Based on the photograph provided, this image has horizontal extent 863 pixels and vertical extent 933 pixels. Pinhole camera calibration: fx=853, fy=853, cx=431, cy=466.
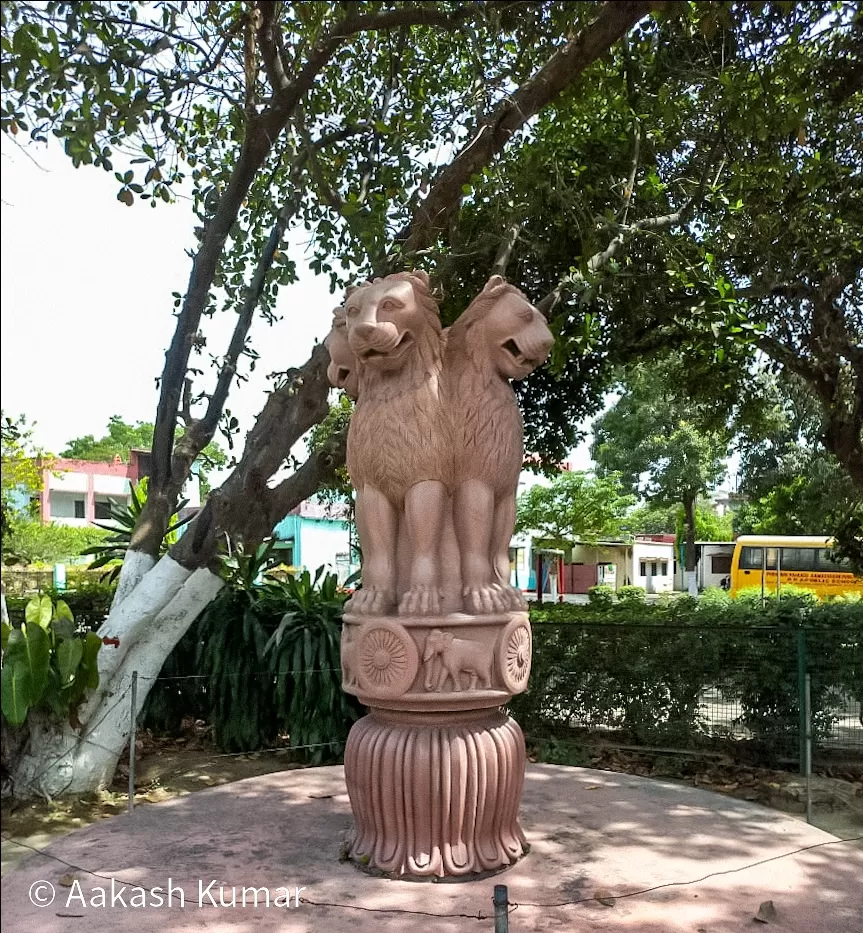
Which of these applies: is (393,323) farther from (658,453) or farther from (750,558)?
(750,558)

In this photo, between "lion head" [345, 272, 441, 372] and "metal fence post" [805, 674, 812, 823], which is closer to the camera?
"lion head" [345, 272, 441, 372]

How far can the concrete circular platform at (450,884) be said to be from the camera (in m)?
3.38

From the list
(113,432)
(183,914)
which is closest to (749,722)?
(183,914)

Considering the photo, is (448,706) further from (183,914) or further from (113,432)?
(113,432)

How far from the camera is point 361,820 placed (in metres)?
4.16

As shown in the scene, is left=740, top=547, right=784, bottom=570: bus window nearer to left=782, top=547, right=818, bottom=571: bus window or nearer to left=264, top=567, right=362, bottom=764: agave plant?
left=782, top=547, right=818, bottom=571: bus window

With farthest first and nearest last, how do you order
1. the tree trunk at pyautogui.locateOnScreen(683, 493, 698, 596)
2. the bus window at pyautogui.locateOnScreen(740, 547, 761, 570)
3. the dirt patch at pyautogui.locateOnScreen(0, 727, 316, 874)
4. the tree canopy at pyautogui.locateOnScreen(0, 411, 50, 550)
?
the tree trunk at pyautogui.locateOnScreen(683, 493, 698, 596) → the bus window at pyautogui.locateOnScreen(740, 547, 761, 570) → the dirt patch at pyautogui.locateOnScreen(0, 727, 316, 874) → the tree canopy at pyautogui.locateOnScreen(0, 411, 50, 550)

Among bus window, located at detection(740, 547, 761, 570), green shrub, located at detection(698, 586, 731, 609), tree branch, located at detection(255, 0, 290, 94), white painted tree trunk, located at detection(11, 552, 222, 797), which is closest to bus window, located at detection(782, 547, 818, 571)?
bus window, located at detection(740, 547, 761, 570)

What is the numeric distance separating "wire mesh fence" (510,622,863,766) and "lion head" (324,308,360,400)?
379cm

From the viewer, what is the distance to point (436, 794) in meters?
3.92

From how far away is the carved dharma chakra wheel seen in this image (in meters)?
3.96

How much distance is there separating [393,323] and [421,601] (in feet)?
4.42

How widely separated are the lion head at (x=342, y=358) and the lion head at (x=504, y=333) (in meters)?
0.59

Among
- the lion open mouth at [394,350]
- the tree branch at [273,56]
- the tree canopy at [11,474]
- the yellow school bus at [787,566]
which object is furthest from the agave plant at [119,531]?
the yellow school bus at [787,566]
